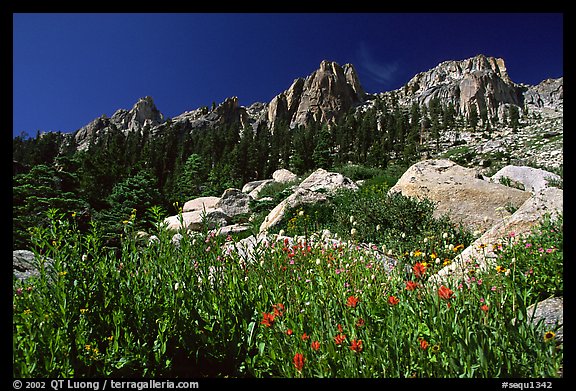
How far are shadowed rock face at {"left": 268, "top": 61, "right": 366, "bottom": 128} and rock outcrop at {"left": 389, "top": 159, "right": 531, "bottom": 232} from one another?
10395 centimetres

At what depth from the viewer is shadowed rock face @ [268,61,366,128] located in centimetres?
11294

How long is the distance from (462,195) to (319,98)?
112 m

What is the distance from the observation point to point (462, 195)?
8125 mm

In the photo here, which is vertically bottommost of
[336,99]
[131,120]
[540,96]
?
[131,120]

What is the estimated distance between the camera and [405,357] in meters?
1.57

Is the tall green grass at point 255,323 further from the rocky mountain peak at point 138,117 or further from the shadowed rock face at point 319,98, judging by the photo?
the rocky mountain peak at point 138,117

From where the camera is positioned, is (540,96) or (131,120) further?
(540,96)

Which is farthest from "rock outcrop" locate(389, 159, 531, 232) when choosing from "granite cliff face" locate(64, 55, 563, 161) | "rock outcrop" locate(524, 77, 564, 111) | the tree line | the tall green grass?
"rock outcrop" locate(524, 77, 564, 111)

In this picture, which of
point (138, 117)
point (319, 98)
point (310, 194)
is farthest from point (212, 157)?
point (138, 117)

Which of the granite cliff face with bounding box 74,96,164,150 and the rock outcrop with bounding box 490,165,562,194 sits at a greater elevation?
the granite cliff face with bounding box 74,96,164,150

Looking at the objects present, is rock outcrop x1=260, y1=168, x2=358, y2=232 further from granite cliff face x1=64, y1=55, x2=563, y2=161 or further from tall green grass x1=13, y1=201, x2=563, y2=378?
granite cliff face x1=64, y1=55, x2=563, y2=161

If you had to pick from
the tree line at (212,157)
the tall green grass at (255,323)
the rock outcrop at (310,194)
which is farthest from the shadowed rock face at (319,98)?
the tall green grass at (255,323)

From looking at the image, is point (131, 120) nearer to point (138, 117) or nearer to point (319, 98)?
point (138, 117)
